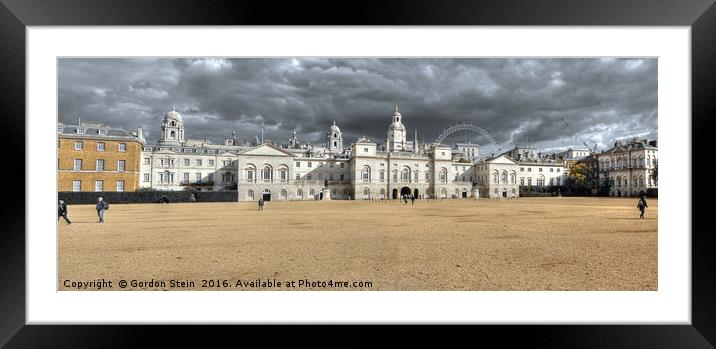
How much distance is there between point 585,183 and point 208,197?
3289 centimetres

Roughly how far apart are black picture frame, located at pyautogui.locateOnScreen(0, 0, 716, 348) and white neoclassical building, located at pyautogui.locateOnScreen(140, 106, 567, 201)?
3040cm

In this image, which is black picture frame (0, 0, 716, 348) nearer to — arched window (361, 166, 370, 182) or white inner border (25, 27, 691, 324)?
white inner border (25, 27, 691, 324)

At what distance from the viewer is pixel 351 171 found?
41000mm

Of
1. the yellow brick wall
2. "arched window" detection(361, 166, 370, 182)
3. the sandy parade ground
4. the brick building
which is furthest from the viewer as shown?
"arched window" detection(361, 166, 370, 182)

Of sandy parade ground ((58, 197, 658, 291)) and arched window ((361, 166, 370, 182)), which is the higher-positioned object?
arched window ((361, 166, 370, 182))

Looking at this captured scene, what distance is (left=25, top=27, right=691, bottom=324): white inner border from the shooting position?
15.6 ft

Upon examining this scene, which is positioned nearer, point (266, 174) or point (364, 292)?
point (364, 292)

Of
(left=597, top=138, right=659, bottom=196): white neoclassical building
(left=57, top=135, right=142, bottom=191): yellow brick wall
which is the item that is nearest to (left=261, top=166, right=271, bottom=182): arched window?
(left=57, top=135, right=142, bottom=191): yellow brick wall

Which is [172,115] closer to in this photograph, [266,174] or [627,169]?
[266,174]

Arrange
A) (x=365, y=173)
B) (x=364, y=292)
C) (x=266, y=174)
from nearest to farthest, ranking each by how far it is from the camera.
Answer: (x=364, y=292) < (x=266, y=174) < (x=365, y=173)

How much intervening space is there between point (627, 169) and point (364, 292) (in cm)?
2390

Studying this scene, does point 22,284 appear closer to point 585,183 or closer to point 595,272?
point 595,272
